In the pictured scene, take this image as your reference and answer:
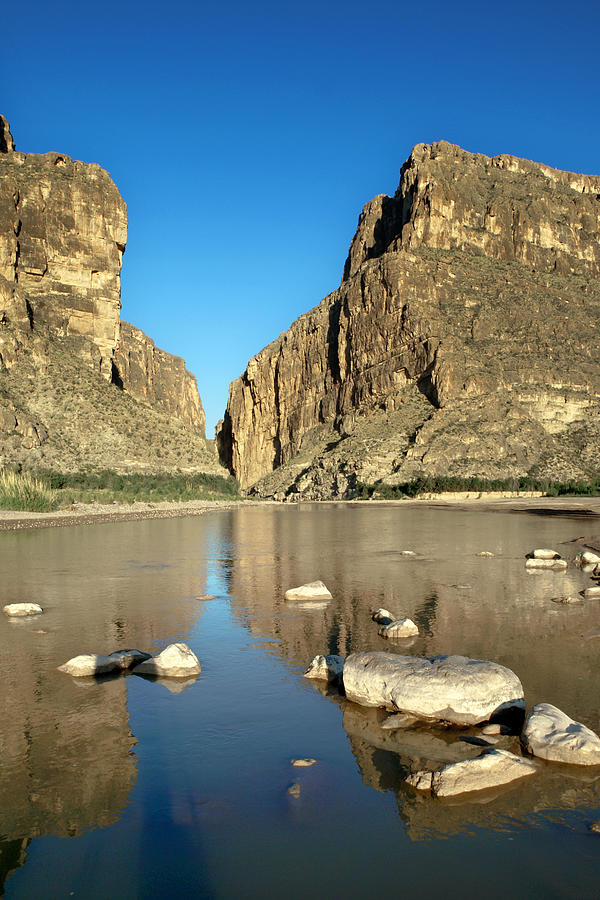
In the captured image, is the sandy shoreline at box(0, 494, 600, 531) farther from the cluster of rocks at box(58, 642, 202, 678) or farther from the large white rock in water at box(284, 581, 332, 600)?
the cluster of rocks at box(58, 642, 202, 678)

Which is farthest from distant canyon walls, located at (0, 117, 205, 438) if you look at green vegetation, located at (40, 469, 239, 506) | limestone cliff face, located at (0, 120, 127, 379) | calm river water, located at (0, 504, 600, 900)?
calm river water, located at (0, 504, 600, 900)

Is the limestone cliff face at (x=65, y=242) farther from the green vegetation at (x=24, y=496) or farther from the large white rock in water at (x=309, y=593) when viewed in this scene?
the large white rock in water at (x=309, y=593)

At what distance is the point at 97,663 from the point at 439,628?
5447 mm

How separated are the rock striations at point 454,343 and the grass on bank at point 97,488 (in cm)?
2679

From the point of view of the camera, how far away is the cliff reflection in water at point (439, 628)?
207 inches

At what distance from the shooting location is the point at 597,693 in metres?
7.51

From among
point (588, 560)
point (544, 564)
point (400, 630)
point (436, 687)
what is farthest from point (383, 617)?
point (588, 560)

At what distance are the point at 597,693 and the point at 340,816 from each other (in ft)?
13.3

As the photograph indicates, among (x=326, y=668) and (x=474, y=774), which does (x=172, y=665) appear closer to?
(x=326, y=668)

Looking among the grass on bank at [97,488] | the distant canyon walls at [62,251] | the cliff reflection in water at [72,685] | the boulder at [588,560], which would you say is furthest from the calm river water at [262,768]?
the distant canyon walls at [62,251]

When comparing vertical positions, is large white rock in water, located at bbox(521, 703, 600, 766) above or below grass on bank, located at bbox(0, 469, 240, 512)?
below

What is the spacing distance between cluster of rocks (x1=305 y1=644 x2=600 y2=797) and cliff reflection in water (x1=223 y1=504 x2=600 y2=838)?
0.13 meters

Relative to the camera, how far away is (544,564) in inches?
689

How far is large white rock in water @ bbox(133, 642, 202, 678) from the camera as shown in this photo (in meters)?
8.41
